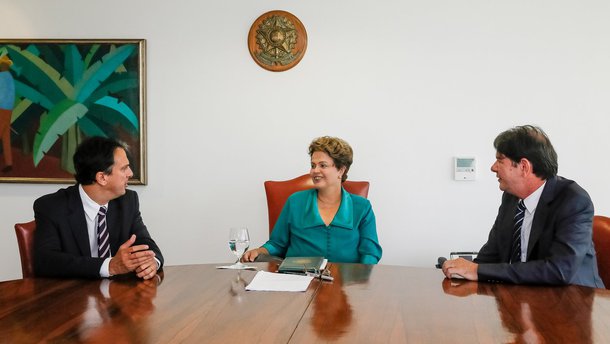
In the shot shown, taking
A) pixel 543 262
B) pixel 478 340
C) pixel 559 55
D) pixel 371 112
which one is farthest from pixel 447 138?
A: pixel 478 340

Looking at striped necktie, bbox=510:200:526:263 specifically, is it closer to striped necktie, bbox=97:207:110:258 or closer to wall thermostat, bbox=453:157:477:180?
wall thermostat, bbox=453:157:477:180

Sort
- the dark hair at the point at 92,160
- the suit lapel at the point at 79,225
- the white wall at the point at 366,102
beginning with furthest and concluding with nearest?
1. the white wall at the point at 366,102
2. the dark hair at the point at 92,160
3. the suit lapel at the point at 79,225

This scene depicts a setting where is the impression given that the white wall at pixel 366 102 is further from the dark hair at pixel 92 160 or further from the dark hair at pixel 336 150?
the dark hair at pixel 92 160

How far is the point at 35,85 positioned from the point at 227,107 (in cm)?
129

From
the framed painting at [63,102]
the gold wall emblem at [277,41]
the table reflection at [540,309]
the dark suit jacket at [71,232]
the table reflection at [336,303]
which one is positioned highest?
the gold wall emblem at [277,41]

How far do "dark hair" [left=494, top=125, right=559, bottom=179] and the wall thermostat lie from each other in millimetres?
1275

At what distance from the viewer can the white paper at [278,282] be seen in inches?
78.4

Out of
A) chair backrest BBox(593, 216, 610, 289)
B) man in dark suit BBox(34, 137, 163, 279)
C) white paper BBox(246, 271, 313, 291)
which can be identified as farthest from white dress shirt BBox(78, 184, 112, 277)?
chair backrest BBox(593, 216, 610, 289)

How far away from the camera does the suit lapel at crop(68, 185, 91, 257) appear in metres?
2.44

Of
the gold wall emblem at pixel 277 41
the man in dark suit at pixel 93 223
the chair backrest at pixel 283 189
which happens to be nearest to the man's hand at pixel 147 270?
the man in dark suit at pixel 93 223

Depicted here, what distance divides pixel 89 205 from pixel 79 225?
121mm

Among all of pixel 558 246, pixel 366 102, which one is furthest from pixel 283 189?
pixel 558 246

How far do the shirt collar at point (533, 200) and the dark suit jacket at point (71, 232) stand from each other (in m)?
1.51

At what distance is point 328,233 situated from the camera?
9.49 feet
